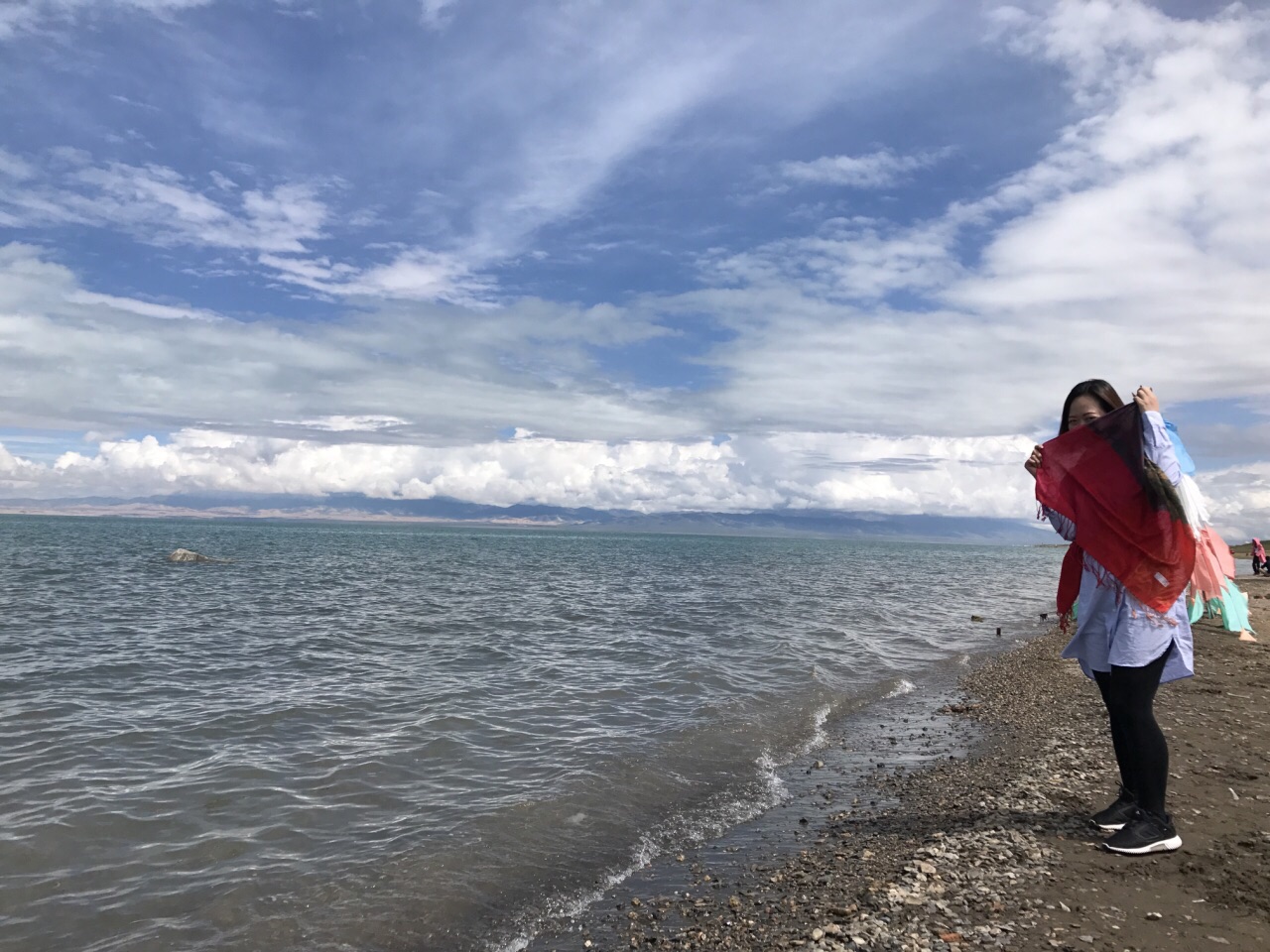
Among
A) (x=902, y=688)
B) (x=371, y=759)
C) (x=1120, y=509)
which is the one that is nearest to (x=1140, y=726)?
(x=1120, y=509)

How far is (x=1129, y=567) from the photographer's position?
559cm

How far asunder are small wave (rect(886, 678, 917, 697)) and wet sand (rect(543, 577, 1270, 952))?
18.4 ft

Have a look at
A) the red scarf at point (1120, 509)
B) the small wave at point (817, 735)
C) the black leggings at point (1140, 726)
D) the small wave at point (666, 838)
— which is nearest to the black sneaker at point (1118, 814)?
the black leggings at point (1140, 726)

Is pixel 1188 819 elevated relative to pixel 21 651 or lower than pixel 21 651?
elevated

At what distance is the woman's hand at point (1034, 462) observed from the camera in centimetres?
627

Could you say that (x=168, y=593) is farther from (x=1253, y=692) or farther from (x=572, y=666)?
(x=1253, y=692)

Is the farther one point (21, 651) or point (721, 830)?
point (21, 651)

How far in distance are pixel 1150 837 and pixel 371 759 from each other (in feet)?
32.9

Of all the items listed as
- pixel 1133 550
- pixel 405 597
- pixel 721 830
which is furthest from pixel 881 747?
pixel 405 597

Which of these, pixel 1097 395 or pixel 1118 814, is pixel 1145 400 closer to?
pixel 1097 395

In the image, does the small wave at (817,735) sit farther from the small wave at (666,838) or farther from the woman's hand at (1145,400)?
the woman's hand at (1145,400)

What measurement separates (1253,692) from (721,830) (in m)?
11.7

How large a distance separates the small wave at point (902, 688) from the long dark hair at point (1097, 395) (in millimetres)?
11759

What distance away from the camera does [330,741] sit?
39.2ft
